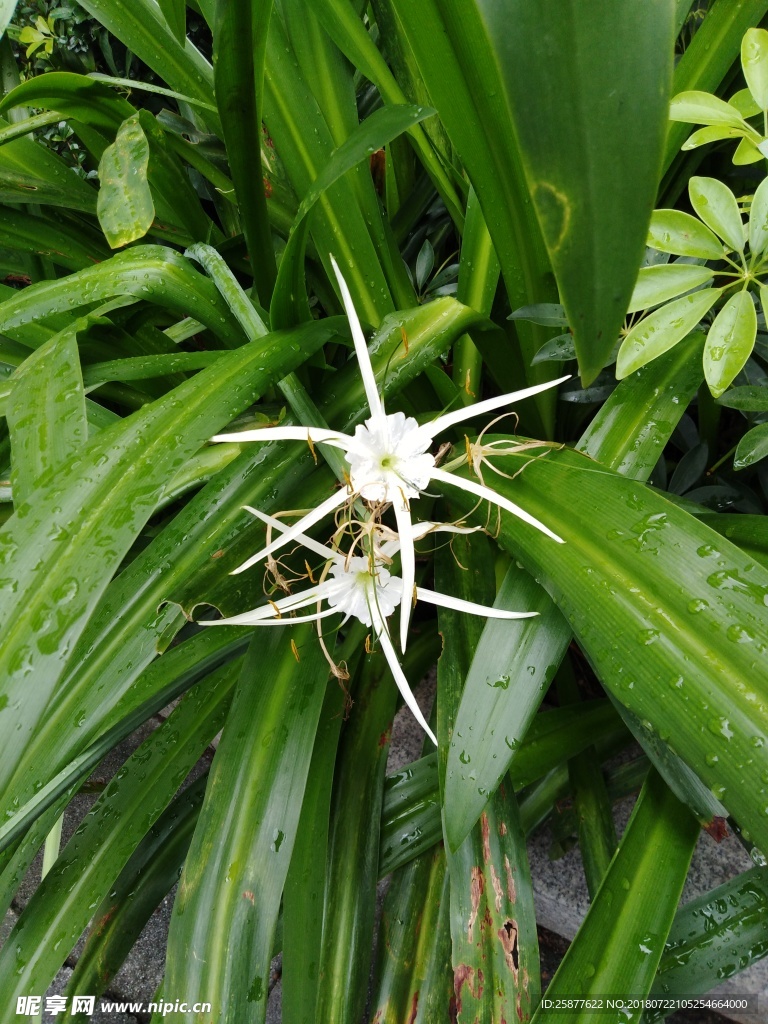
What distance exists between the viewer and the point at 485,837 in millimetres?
571

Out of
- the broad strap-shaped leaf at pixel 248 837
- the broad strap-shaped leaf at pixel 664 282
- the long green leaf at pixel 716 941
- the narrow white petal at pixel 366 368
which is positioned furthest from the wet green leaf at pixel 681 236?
the long green leaf at pixel 716 941

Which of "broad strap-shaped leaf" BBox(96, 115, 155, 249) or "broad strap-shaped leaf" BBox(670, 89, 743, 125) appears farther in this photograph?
"broad strap-shaped leaf" BBox(96, 115, 155, 249)

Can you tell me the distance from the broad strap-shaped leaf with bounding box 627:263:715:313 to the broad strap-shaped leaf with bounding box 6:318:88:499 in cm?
44

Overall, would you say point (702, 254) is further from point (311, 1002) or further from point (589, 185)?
point (311, 1002)

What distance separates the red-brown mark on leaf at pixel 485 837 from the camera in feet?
1.85

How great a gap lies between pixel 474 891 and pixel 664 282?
521 millimetres

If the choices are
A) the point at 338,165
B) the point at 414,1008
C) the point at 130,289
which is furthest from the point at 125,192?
the point at 414,1008

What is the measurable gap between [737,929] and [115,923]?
0.62m

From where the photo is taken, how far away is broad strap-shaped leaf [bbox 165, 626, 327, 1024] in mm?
486

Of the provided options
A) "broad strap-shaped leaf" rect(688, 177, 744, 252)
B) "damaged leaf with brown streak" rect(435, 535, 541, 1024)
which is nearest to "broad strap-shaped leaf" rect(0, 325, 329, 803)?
"damaged leaf with brown streak" rect(435, 535, 541, 1024)

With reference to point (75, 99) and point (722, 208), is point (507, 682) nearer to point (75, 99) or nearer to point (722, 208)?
point (722, 208)

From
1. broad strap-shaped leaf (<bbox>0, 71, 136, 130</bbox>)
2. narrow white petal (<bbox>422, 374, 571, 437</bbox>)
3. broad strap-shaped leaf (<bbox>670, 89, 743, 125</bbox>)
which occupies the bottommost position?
narrow white petal (<bbox>422, 374, 571, 437</bbox>)

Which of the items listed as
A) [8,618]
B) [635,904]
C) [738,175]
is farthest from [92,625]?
[738,175]

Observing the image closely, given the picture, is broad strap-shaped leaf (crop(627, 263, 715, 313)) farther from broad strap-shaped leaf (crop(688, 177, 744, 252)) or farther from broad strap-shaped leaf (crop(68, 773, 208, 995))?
broad strap-shaped leaf (crop(68, 773, 208, 995))
